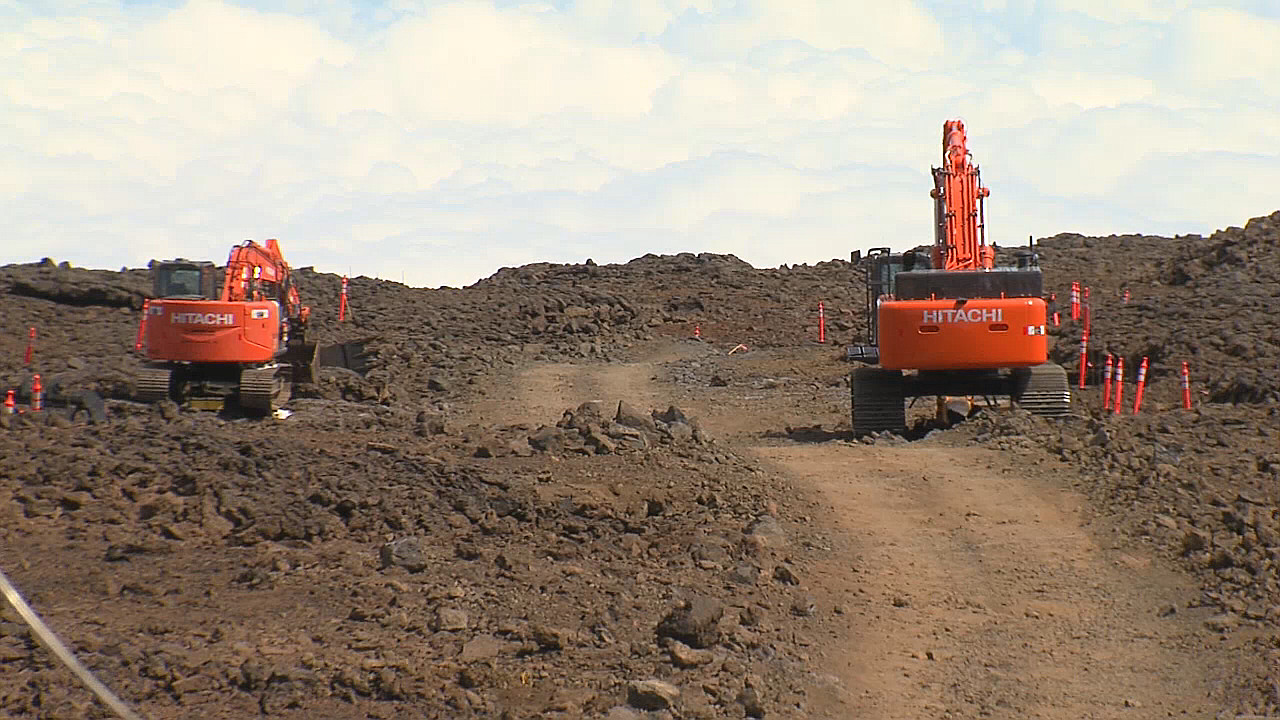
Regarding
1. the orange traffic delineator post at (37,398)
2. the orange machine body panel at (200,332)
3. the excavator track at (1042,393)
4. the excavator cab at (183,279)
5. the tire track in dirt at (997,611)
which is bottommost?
the tire track in dirt at (997,611)

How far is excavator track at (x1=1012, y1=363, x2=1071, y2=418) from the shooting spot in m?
17.4

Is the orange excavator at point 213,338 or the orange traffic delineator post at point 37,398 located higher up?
the orange excavator at point 213,338

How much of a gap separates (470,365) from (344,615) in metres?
21.4

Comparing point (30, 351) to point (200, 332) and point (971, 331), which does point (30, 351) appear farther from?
point (971, 331)

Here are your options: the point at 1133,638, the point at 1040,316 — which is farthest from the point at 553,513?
the point at 1040,316

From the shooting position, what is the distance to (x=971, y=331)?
1686cm

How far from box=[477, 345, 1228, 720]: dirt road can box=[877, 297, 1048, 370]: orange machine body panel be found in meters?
2.53

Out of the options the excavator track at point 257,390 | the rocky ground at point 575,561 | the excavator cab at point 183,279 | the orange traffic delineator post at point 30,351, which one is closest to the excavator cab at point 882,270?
the rocky ground at point 575,561

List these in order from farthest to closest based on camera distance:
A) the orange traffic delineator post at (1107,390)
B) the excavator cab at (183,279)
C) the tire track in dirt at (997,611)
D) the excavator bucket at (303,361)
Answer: the excavator bucket at (303,361), the excavator cab at (183,279), the orange traffic delineator post at (1107,390), the tire track in dirt at (997,611)

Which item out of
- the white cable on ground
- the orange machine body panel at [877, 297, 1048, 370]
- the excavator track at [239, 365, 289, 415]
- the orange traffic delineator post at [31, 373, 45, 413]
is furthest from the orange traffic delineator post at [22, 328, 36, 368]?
the white cable on ground

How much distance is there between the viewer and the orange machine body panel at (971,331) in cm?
1684

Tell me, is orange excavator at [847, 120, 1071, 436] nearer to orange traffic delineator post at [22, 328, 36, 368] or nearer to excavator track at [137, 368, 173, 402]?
excavator track at [137, 368, 173, 402]

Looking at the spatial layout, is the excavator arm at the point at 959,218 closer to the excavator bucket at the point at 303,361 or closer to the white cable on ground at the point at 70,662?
the excavator bucket at the point at 303,361

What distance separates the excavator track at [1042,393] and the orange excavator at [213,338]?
10817 mm
